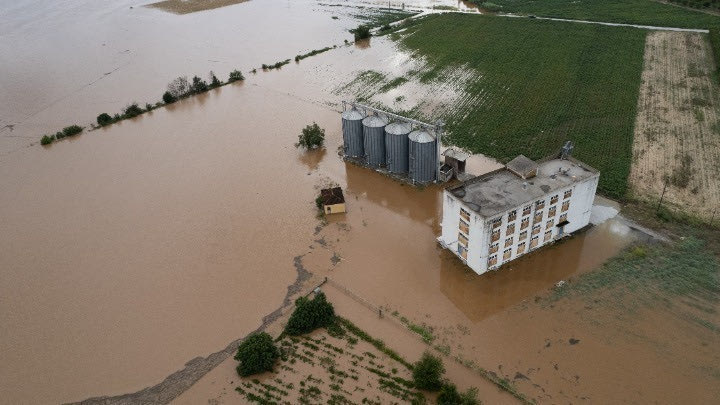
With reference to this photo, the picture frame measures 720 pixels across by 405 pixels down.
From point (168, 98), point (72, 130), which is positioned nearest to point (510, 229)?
point (168, 98)

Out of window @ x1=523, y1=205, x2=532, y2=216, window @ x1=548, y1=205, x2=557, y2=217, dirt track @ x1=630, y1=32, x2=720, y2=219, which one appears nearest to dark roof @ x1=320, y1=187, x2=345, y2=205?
window @ x1=523, y1=205, x2=532, y2=216

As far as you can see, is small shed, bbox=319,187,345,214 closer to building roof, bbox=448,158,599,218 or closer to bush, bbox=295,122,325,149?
bush, bbox=295,122,325,149

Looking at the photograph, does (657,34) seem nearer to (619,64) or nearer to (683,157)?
(619,64)

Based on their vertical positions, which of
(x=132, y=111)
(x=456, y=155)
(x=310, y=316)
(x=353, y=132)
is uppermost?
(x=353, y=132)

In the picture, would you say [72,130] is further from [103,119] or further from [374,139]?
[374,139]

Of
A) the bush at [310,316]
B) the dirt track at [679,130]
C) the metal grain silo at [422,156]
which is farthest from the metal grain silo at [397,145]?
the dirt track at [679,130]
